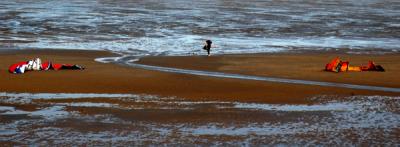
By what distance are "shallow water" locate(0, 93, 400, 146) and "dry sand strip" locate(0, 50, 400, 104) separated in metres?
0.88

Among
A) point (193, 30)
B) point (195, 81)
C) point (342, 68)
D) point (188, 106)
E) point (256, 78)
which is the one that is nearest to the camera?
point (188, 106)

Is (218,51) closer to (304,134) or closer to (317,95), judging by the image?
(317,95)

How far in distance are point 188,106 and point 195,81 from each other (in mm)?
4219

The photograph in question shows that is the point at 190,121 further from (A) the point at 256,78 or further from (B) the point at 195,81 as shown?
(A) the point at 256,78

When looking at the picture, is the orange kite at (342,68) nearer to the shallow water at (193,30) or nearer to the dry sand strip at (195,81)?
the dry sand strip at (195,81)

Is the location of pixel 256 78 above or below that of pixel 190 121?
above

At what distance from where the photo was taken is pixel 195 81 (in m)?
18.9

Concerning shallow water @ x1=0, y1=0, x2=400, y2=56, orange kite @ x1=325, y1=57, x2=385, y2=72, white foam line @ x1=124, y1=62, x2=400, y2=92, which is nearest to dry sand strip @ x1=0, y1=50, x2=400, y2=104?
orange kite @ x1=325, y1=57, x2=385, y2=72

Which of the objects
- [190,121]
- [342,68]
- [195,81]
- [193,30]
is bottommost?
[190,121]

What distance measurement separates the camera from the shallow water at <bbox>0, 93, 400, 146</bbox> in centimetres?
1168

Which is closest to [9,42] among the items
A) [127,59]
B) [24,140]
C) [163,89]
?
[127,59]

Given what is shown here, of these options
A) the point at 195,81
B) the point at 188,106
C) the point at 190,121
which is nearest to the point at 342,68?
the point at 195,81

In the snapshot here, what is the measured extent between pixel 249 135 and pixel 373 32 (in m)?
30.7

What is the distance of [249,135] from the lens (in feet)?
39.3
